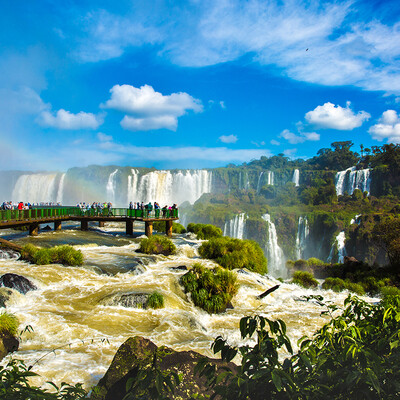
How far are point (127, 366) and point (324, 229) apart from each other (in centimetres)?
6107

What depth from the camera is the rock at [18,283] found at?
11.5 metres

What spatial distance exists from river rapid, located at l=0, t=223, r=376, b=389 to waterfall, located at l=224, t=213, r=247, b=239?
152 feet

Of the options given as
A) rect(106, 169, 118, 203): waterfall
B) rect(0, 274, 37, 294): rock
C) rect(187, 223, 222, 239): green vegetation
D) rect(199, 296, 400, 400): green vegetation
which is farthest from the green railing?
rect(106, 169, 118, 203): waterfall

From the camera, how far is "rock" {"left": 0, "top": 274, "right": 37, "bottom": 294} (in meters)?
11.5

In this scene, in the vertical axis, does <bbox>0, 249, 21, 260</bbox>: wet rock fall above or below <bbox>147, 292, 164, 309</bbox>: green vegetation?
above

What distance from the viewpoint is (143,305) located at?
1113cm

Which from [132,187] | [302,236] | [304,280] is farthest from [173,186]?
[304,280]

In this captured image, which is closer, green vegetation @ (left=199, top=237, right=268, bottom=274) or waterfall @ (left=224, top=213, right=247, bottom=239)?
green vegetation @ (left=199, top=237, right=268, bottom=274)

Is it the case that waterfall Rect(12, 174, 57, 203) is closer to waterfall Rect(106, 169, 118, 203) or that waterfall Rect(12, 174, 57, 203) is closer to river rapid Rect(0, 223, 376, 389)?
waterfall Rect(106, 169, 118, 203)

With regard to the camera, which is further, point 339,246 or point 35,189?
point 35,189

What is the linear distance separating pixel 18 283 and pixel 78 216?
72.0 ft

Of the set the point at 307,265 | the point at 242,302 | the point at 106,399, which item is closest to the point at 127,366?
the point at 106,399

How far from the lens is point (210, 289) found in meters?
13.3

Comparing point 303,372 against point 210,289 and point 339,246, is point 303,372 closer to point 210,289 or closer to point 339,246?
point 210,289
